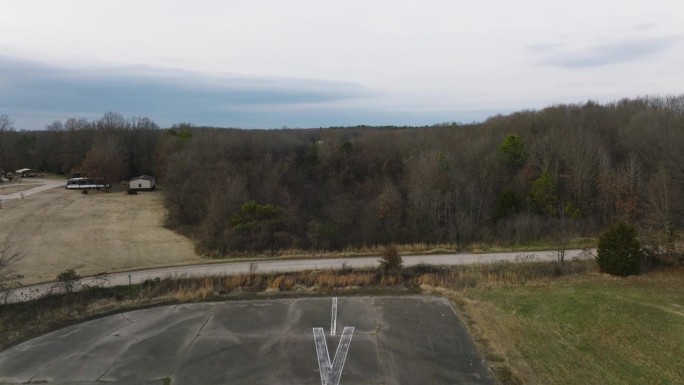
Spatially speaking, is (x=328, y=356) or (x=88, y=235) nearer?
(x=328, y=356)

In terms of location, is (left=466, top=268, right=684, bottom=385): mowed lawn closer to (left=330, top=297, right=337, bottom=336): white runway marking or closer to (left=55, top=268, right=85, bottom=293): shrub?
(left=330, top=297, right=337, bottom=336): white runway marking

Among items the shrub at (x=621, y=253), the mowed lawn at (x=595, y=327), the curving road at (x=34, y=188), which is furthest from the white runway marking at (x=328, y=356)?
the curving road at (x=34, y=188)

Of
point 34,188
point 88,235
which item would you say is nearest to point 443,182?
point 88,235

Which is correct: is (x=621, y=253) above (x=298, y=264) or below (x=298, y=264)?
above

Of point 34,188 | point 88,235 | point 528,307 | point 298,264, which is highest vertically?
point 34,188

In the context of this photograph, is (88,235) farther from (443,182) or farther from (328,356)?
(328,356)

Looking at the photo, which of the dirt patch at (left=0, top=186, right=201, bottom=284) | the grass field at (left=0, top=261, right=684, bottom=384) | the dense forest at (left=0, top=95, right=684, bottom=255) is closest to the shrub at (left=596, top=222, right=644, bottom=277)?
the grass field at (left=0, top=261, right=684, bottom=384)

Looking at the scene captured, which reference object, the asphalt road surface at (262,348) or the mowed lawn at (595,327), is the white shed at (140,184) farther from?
the mowed lawn at (595,327)
